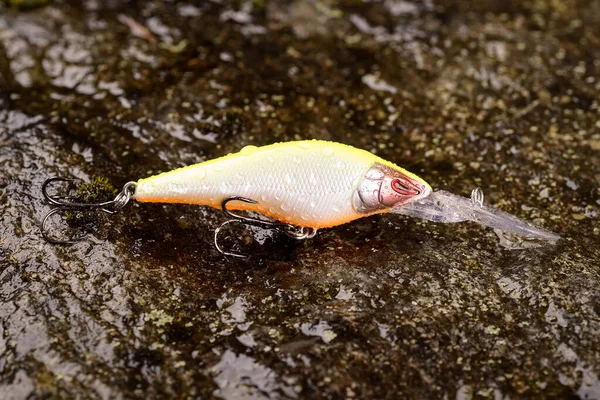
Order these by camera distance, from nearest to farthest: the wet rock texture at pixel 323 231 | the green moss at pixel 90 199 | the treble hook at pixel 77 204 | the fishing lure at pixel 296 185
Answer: the wet rock texture at pixel 323 231
the fishing lure at pixel 296 185
the treble hook at pixel 77 204
the green moss at pixel 90 199

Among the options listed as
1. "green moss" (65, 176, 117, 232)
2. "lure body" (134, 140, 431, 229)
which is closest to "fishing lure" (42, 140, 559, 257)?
"lure body" (134, 140, 431, 229)

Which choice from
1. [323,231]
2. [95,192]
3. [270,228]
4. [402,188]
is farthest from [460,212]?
[95,192]

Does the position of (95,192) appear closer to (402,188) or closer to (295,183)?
(295,183)

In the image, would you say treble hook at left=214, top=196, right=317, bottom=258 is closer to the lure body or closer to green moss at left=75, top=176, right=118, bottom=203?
the lure body

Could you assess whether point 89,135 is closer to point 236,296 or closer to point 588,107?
point 236,296

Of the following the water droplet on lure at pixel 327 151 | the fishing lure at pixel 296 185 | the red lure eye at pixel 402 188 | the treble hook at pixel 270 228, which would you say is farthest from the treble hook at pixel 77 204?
the red lure eye at pixel 402 188

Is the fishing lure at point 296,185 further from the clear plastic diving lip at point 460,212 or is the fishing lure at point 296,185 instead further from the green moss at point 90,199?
the green moss at point 90,199

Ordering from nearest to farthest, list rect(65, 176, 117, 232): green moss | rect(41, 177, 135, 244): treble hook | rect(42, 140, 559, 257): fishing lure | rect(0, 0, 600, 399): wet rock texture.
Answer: rect(0, 0, 600, 399): wet rock texture < rect(42, 140, 559, 257): fishing lure < rect(41, 177, 135, 244): treble hook < rect(65, 176, 117, 232): green moss
